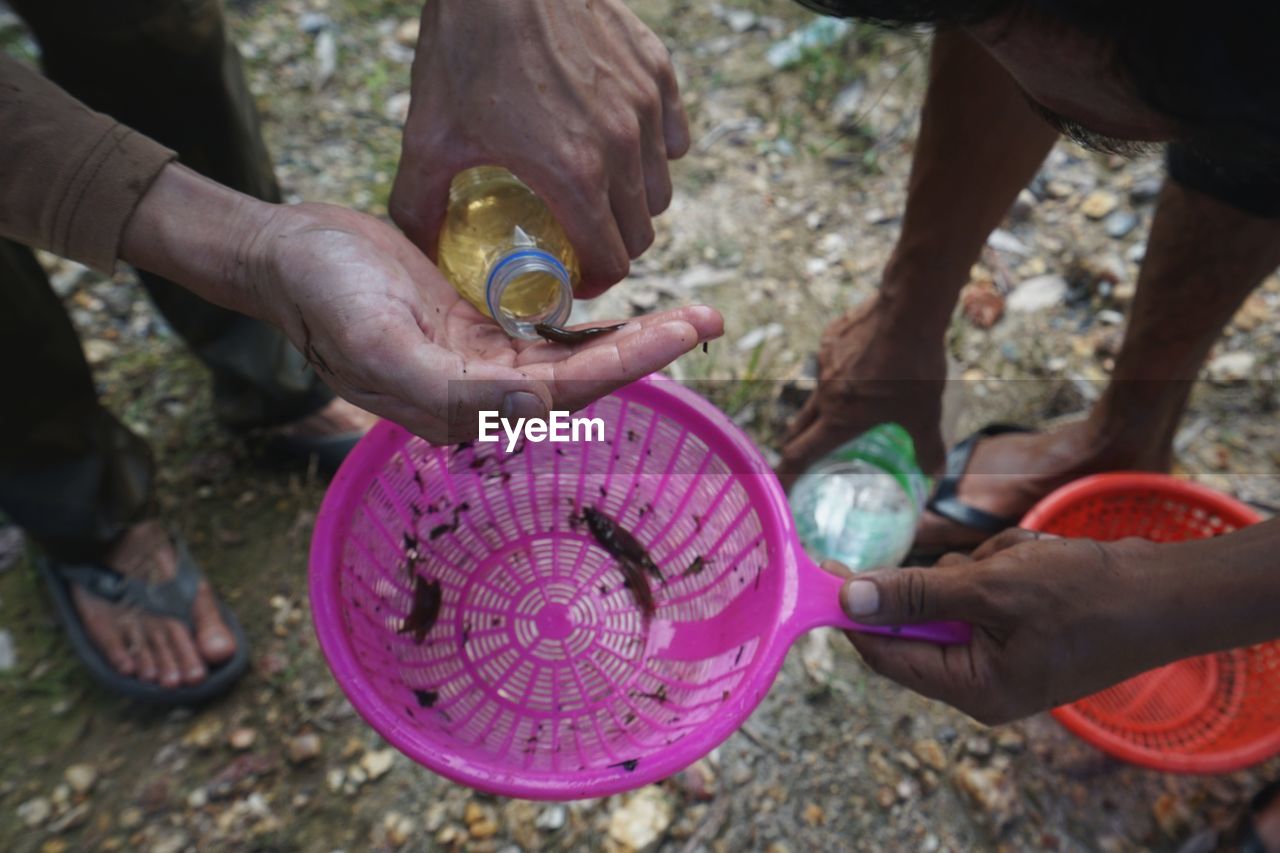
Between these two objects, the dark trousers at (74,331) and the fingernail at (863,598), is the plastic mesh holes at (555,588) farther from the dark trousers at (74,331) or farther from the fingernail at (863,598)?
the dark trousers at (74,331)

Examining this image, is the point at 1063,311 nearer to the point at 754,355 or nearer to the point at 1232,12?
the point at 754,355

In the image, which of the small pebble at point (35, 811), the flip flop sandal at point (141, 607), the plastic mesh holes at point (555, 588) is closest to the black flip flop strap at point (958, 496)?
the plastic mesh holes at point (555, 588)

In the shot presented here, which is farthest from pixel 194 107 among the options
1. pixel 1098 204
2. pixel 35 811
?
pixel 1098 204

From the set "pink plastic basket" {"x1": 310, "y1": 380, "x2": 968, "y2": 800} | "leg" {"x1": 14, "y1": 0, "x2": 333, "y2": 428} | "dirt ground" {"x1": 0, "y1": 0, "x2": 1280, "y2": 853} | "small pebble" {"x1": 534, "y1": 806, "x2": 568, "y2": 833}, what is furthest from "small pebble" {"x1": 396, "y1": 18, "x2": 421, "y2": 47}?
"small pebble" {"x1": 534, "y1": 806, "x2": 568, "y2": 833}

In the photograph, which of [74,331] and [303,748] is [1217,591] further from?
[74,331]

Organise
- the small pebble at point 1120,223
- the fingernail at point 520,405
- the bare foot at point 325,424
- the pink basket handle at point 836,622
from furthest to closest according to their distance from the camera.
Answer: the small pebble at point 1120,223, the bare foot at point 325,424, the pink basket handle at point 836,622, the fingernail at point 520,405

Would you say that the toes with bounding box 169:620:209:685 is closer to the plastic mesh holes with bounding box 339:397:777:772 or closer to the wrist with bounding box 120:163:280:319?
the plastic mesh holes with bounding box 339:397:777:772
